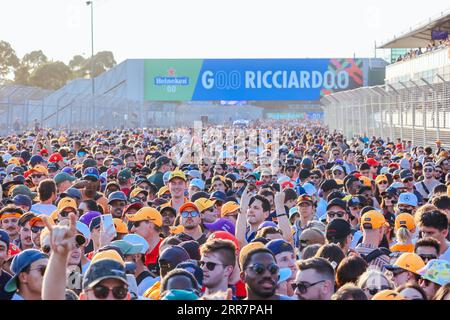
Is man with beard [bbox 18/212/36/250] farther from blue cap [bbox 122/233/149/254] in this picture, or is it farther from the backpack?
the backpack

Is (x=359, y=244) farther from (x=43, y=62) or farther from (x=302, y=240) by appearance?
(x=43, y=62)

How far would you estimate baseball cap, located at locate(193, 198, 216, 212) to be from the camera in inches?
419

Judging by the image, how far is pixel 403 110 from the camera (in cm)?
3084

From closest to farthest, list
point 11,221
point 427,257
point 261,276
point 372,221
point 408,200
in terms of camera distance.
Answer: point 261,276 < point 427,257 < point 372,221 < point 11,221 < point 408,200

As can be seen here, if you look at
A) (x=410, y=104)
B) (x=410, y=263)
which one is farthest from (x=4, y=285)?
(x=410, y=104)

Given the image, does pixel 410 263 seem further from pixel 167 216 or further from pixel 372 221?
pixel 167 216

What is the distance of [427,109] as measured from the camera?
28.6 m

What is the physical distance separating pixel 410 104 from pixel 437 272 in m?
23.7

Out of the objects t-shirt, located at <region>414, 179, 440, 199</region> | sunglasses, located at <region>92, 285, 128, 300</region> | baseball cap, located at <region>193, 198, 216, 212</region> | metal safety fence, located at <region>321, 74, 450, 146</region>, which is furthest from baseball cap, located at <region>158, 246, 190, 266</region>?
metal safety fence, located at <region>321, 74, 450, 146</region>

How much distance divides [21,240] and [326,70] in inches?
2402

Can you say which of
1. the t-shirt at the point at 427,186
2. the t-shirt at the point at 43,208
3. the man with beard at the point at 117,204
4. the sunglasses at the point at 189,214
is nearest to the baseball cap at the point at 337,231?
the sunglasses at the point at 189,214

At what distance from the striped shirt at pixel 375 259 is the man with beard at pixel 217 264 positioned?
150cm
